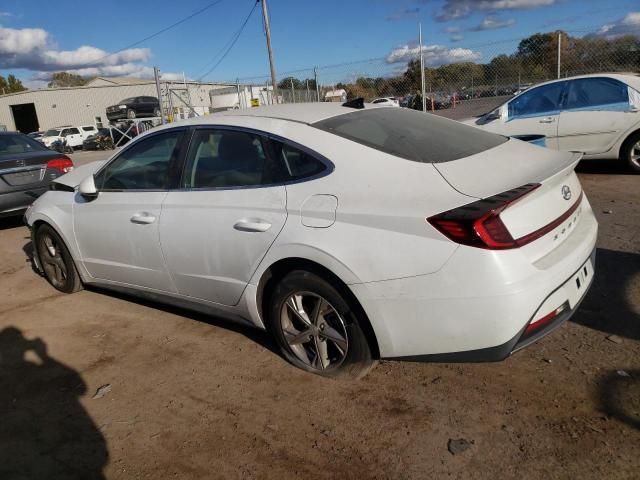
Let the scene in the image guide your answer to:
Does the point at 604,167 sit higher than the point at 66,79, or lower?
Result: lower

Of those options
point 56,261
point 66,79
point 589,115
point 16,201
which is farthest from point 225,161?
point 66,79

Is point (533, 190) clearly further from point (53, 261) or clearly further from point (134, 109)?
point (134, 109)

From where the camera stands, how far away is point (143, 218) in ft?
12.0

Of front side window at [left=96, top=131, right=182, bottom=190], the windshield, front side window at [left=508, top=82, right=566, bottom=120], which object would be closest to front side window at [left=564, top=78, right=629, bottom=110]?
front side window at [left=508, top=82, right=566, bottom=120]

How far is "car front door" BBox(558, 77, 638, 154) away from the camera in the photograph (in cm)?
725

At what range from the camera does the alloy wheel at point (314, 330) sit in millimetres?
2853

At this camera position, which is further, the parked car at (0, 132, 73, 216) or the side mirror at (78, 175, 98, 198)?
the parked car at (0, 132, 73, 216)

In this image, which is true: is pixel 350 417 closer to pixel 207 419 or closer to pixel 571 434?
pixel 207 419

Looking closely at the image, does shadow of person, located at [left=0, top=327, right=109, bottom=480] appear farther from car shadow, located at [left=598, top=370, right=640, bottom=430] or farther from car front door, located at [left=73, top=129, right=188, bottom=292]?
car shadow, located at [left=598, top=370, right=640, bottom=430]

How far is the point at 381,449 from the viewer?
2.42m

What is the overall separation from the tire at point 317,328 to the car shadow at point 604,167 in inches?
258

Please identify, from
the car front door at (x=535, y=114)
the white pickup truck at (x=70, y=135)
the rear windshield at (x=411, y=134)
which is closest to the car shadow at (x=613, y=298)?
the rear windshield at (x=411, y=134)

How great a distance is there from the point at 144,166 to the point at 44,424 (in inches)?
74.3

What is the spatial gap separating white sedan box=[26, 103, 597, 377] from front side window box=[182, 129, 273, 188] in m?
0.01
